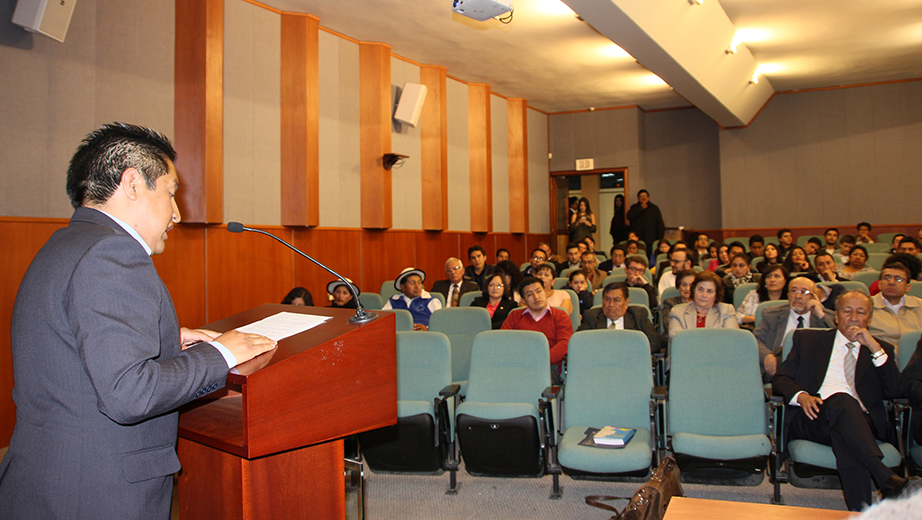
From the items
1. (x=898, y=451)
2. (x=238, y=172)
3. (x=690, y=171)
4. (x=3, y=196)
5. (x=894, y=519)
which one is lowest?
(x=898, y=451)

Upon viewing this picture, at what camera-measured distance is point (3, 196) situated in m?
4.22

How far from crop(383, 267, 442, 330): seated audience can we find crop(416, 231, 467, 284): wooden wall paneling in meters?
3.29

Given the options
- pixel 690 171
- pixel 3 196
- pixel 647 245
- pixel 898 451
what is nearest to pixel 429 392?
pixel 898 451

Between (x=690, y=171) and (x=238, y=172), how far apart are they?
9.42 metres

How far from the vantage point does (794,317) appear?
3.86 m

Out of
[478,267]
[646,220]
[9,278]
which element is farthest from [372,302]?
[646,220]

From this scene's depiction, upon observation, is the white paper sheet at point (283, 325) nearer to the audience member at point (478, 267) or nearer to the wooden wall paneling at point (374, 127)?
the audience member at point (478, 267)

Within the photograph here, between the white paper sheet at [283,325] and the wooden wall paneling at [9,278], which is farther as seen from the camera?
the wooden wall paneling at [9,278]

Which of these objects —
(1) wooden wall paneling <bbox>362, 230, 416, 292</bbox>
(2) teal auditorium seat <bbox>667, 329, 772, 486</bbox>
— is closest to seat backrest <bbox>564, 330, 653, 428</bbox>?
(2) teal auditorium seat <bbox>667, 329, 772, 486</bbox>

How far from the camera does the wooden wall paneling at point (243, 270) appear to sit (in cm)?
576

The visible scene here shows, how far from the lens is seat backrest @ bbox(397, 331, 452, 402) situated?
355cm

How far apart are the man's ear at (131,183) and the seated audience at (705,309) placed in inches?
147

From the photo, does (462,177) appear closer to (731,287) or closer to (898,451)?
(731,287)

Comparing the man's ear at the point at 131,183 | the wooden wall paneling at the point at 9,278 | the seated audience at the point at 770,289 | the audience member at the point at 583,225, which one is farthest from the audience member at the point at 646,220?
the man's ear at the point at 131,183
